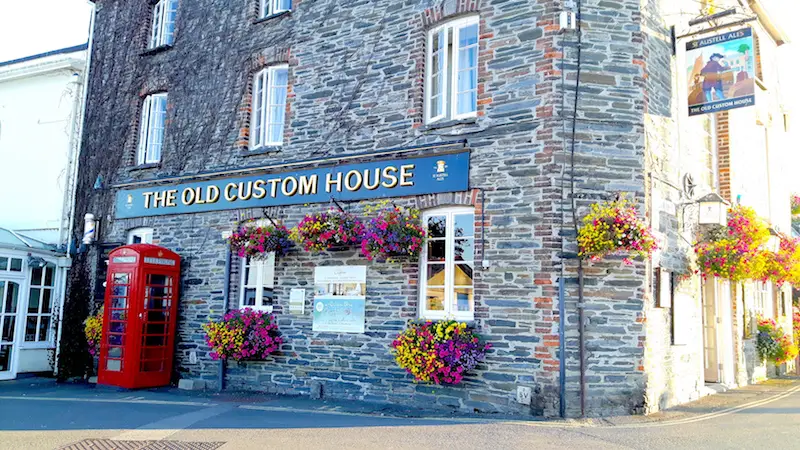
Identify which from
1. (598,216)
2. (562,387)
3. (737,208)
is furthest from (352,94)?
(737,208)

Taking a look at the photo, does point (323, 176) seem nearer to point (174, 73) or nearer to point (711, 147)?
point (174, 73)

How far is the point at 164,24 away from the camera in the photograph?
51.8 feet

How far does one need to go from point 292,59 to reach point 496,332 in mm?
6815

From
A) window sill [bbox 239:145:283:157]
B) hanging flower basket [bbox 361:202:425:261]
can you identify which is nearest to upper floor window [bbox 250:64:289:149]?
window sill [bbox 239:145:283:157]

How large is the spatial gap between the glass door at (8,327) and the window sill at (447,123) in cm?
1018

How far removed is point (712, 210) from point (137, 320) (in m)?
10.8

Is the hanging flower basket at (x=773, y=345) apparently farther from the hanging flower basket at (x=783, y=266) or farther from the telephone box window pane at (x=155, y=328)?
the telephone box window pane at (x=155, y=328)

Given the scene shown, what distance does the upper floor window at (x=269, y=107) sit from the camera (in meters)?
13.5

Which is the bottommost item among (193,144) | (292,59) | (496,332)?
(496,332)

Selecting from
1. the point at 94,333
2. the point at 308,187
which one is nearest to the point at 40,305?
the point at 94,333

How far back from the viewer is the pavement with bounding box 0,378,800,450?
7.96 m

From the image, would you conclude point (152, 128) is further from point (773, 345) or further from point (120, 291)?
point (773, 345)

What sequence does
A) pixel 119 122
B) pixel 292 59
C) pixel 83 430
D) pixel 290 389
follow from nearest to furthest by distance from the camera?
pixel 83 430 → pixel 290 389 → pixel 292 59 → pixel 119 122

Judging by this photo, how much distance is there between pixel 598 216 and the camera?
9461mm
